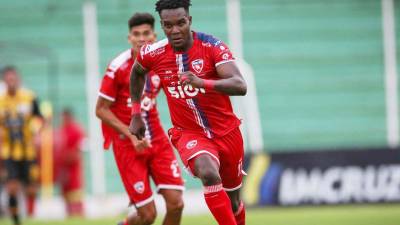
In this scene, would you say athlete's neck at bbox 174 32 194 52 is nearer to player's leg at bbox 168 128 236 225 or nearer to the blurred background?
player's leg at bbox 168 128 236 225

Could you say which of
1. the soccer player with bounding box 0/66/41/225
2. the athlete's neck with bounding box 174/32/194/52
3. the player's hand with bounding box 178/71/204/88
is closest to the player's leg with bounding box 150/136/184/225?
the athlete's neck with bounding box 174/32/194/52

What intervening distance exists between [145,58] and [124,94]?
1452 millimetres

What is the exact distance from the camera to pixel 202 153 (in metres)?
8.28

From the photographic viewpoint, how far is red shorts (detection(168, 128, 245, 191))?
839 cm

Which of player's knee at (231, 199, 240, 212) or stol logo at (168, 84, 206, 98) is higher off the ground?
stol logo at (168, 84, 206, 98)

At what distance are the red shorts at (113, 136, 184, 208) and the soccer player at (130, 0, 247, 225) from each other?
4.01 ft

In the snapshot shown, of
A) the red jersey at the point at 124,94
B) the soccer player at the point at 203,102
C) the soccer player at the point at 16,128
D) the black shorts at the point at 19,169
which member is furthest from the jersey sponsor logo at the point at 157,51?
the black shorts at the point at 19,169

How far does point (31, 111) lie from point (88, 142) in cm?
543

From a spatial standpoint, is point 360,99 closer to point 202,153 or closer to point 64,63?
point 64,63

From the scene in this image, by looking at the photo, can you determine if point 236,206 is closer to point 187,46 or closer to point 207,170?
point 207,170

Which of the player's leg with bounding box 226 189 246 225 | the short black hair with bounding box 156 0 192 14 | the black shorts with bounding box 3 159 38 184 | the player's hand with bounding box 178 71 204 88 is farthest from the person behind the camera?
the black shorts with bounding box 3 159 38 184

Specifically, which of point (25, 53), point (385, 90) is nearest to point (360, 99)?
point (385, 90)

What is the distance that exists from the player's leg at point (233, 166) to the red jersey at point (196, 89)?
91 millimetres

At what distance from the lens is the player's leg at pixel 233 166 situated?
28.2 feet
